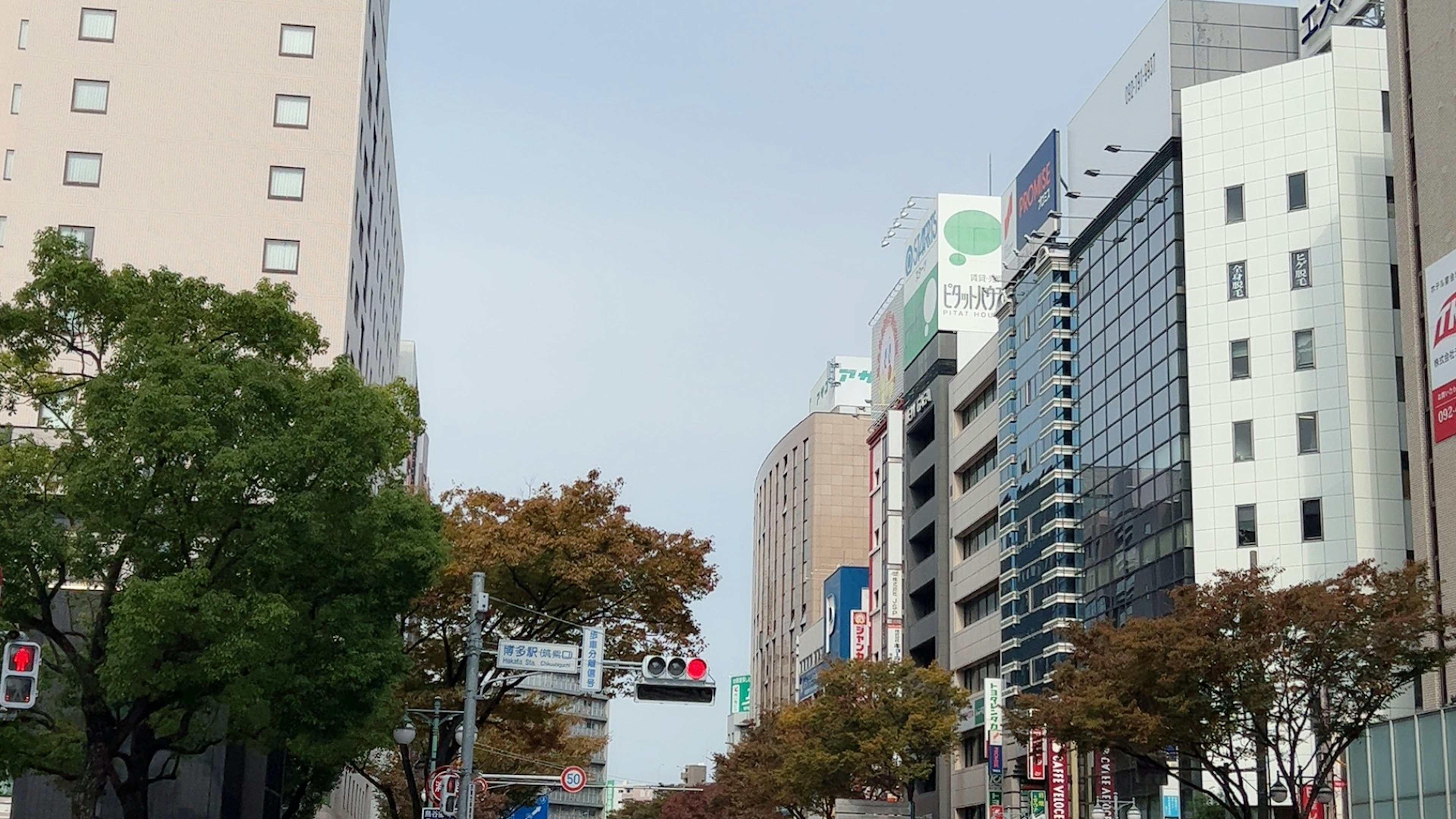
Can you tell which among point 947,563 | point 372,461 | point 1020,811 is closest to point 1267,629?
point 372,461

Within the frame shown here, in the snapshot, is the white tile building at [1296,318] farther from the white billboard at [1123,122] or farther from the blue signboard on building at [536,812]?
the blue signboard on building at [536,812]

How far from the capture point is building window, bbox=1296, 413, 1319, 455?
182 feet

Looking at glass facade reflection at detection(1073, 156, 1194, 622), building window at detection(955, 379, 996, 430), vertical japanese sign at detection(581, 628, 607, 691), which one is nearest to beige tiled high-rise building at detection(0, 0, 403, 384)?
building window at detection(955, 379, 996, 430)

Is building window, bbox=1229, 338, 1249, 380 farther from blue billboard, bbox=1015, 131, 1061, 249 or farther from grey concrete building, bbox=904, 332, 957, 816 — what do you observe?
grey concrete building, bbox=904, 332, 957, 816

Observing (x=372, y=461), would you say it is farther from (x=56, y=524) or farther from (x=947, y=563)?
(x=947, y=563)

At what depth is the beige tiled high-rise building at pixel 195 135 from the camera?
219 feet

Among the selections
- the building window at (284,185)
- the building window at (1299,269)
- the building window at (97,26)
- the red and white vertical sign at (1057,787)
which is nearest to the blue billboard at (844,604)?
the red and white vertical sign at (1057,787)

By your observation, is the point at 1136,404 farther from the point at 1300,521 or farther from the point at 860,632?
the point at 860,632

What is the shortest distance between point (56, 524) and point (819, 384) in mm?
116773

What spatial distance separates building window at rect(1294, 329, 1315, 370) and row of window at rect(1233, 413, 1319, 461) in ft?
5.04

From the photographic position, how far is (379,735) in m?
37.1

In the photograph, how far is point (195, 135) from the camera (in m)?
68.0

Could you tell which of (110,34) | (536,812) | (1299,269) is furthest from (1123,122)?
(536,812)

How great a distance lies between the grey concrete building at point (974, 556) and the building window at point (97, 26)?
38.0m
